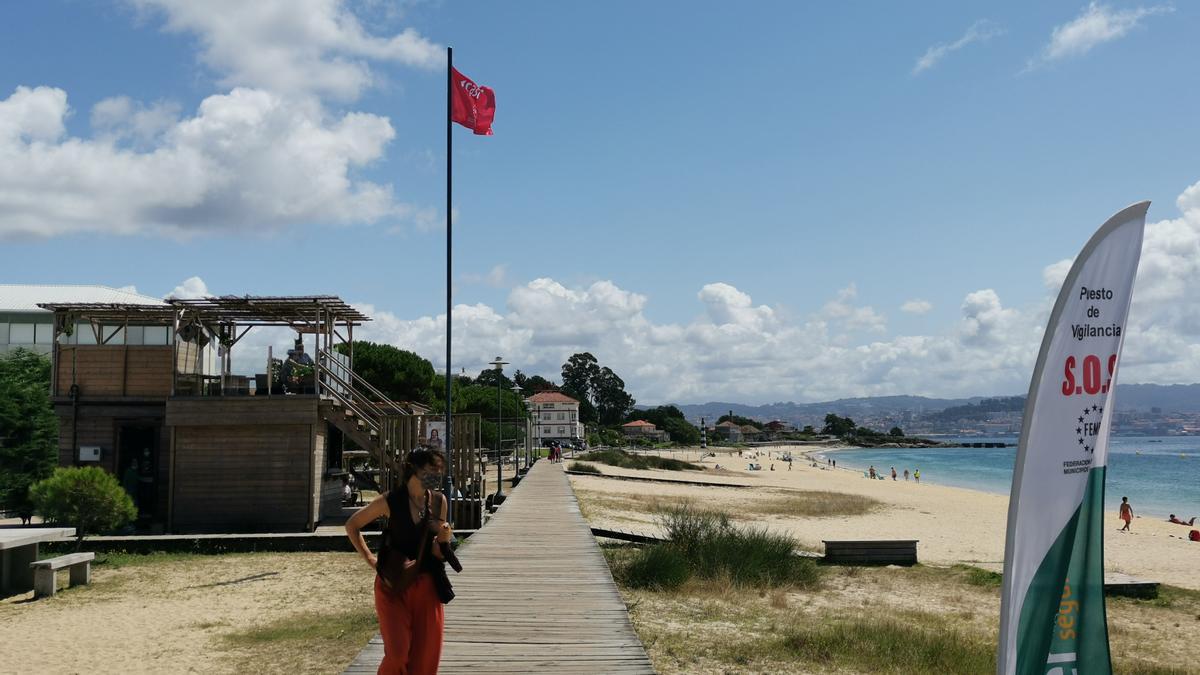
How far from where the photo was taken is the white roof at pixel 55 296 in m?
58.9

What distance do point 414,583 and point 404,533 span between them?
31 cm

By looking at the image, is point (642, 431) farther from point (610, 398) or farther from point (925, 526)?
point (925, 526)

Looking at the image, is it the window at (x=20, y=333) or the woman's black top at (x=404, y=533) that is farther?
the window at (x=20, y=333)

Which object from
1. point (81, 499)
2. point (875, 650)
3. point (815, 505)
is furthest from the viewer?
point (815, 505)

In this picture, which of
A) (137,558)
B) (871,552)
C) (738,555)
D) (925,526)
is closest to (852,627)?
(738,555)

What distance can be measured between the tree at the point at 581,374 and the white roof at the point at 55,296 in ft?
342

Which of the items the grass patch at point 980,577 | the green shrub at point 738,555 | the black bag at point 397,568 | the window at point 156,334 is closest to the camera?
the black bag at point 397,568

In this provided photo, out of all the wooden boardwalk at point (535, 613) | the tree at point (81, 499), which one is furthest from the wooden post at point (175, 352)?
the wooden boardwalk at point (535, 613)

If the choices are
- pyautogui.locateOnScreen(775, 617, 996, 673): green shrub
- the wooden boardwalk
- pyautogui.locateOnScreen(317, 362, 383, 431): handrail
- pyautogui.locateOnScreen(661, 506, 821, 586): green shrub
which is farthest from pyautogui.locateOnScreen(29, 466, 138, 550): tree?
pyautogui.locateOnScreen(775, 617, 996, 673): green shrub

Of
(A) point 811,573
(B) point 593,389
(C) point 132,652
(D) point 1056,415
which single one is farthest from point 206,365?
(B) point 593,389

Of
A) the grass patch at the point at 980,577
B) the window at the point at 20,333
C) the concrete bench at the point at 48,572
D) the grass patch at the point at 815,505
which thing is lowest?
the grass patch at the point at 815,505

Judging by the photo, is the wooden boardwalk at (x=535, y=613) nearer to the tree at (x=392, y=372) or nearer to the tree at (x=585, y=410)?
the tree at (x=392, y=372)

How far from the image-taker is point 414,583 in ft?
17.4

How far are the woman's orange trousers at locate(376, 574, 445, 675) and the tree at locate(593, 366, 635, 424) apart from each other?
15649cm
